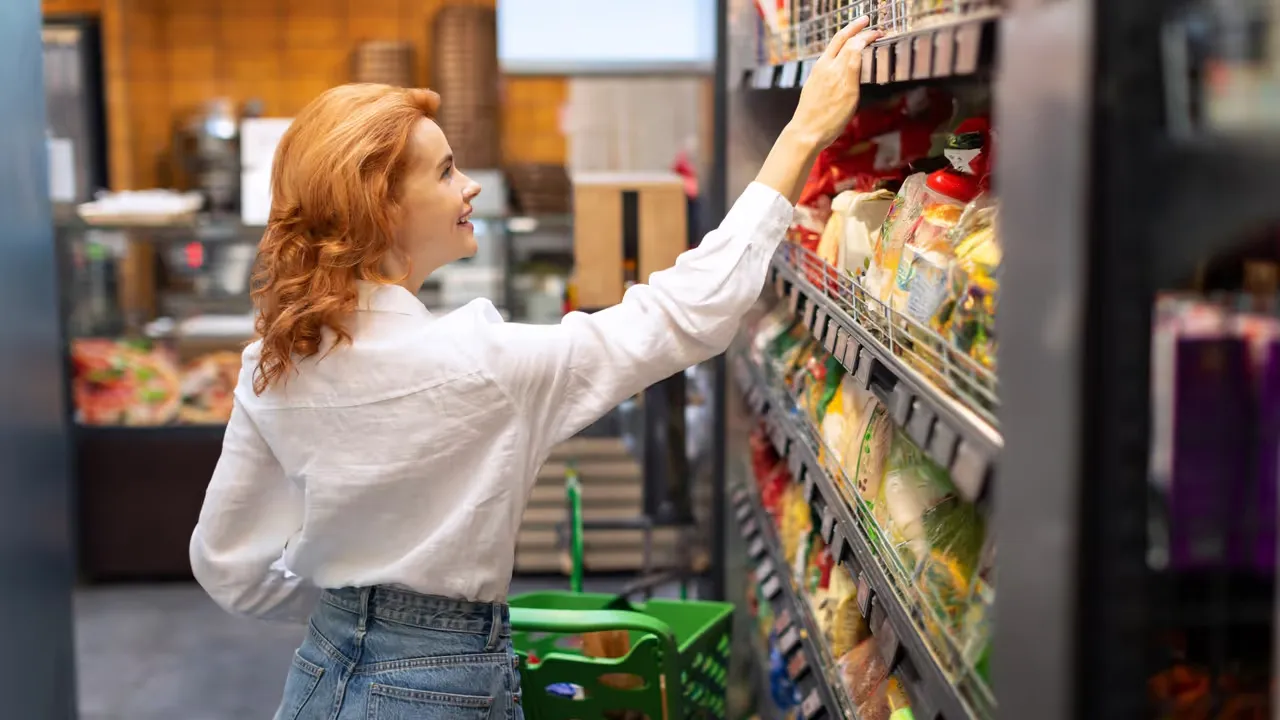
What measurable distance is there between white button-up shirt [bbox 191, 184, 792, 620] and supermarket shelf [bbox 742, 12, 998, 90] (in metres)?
0.22

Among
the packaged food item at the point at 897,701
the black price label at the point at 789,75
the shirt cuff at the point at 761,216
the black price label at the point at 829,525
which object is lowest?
the packaged food item at the point at 897,701

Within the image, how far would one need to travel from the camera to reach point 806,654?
2320 mm

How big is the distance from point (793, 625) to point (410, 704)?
0.99m

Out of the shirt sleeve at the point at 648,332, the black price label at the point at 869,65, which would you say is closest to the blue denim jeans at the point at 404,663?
the shirt sleeve at the point at 648,332

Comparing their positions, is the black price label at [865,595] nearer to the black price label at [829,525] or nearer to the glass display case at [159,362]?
the black price label at [829,525]

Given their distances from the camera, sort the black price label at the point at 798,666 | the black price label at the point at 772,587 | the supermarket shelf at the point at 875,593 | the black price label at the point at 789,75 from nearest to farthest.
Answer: the supermarket shelf at the point at 875,593 → the black price label at the point at 789,75 → the black price label at the point at 798,666 → the black price label at the point at 772,587

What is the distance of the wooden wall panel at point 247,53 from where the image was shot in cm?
848

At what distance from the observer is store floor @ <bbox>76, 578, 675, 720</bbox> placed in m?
4.01

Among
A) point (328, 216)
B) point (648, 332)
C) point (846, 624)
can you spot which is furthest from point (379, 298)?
point (846, 624)

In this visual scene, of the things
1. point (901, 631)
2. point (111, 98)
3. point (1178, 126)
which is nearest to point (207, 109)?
point (111, 98)

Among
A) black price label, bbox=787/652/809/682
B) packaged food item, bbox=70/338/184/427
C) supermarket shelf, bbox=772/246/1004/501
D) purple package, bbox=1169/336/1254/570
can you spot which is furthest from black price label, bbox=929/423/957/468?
packaged food item, bbox=70/338/184/427

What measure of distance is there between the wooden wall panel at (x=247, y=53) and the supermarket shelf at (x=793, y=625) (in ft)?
18.9

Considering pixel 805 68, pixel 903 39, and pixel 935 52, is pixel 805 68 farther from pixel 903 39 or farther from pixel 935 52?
pixel 935 52

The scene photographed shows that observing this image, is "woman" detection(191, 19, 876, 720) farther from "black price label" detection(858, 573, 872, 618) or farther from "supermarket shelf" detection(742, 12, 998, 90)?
"black price label" detection(858, 573, 872, 618)
